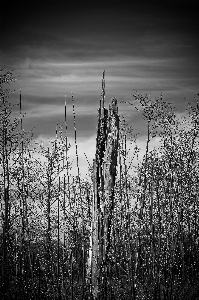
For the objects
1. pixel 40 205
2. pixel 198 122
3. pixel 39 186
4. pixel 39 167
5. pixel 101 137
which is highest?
pixel 198 122

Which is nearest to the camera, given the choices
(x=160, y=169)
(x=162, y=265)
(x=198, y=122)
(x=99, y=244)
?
(x=99, y=244)

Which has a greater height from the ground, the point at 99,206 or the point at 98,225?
the point at 99,206

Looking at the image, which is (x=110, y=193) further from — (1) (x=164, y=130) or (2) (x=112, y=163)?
(1) (x=164, y=130)

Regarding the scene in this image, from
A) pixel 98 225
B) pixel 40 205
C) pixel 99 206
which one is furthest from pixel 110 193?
pixel 40 205

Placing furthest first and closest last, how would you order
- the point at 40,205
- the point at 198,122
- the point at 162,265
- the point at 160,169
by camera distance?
the point at 40,205 → the point at 160,169 → the point at 198,122 → the point at 162,265

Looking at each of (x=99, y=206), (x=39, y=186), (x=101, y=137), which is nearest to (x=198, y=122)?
(x=101, y=137)

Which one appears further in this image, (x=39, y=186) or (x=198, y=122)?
(x=39, y=186)

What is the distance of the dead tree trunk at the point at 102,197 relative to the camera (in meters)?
4.44

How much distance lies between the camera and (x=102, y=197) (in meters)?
4.47

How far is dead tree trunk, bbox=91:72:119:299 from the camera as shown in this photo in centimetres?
444

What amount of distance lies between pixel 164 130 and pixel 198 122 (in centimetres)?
101

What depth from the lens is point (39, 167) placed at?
12.0 m

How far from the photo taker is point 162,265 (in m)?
5.01

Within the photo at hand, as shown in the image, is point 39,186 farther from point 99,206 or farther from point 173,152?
point 99,206
